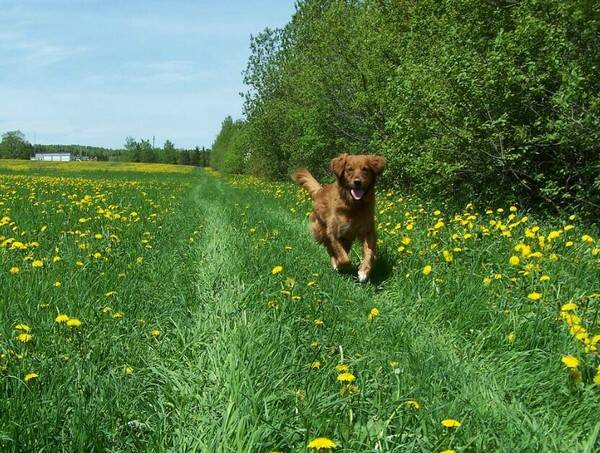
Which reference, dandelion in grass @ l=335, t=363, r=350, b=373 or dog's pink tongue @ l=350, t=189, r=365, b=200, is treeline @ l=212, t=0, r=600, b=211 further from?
dandelion in grass @ l=335, t=363, r=350, b=373

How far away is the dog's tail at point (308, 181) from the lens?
24.9 ft

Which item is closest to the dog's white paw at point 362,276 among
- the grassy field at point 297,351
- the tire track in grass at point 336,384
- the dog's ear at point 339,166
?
the grassy field at point 297,351

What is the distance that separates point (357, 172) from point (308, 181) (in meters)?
1.86

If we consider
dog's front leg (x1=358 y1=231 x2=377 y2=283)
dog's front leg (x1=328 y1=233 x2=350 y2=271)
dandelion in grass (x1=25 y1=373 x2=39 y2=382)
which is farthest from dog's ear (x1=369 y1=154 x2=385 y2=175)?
dandelion in grass (x1=25 y1=373 x2=39 y2=382)

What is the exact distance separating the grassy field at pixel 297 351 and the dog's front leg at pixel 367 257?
0.60ft

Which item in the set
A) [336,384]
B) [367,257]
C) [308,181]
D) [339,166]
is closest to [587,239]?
[367,257]

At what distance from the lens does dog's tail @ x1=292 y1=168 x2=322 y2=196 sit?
299 inches

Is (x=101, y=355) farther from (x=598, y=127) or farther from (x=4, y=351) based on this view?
(x=598, y=127)

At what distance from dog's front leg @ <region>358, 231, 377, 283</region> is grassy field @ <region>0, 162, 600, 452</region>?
0.18 meters

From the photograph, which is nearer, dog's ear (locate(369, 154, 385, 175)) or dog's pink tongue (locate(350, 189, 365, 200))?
dog's pink tongue (locate(350, 189, 365, 200))

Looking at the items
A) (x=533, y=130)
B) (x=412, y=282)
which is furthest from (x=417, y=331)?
(x=533, y=130)

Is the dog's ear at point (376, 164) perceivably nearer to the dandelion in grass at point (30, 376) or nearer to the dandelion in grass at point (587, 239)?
the dandelion in grass at point (587, 239)

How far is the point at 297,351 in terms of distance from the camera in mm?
2832

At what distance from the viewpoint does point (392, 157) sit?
1074cm
